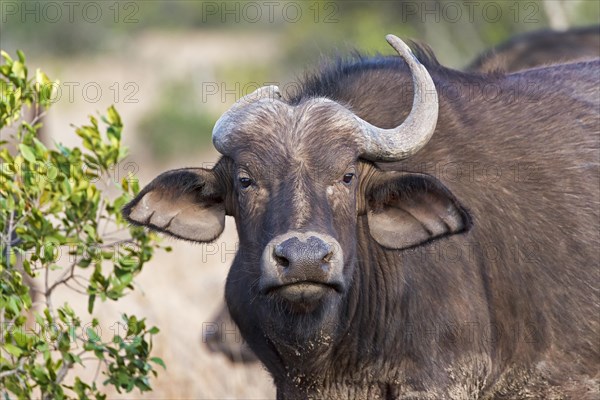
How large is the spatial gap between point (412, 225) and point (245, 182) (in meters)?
0.95

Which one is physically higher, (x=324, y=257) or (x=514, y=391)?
(x=324, y=257)

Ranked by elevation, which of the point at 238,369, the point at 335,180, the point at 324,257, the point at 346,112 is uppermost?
the point at 346,112

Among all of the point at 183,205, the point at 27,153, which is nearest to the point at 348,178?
the point at 183,205

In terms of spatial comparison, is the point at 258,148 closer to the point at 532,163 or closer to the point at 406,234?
the point at 406,234

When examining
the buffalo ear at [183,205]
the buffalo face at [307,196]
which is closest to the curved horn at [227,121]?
the buffalo face at [307,196]

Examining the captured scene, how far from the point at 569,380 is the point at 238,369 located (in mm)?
4431

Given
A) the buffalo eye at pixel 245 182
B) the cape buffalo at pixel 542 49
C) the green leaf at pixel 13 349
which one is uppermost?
the cape buffalo at pixel 542 49

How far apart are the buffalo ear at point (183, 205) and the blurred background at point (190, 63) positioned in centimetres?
110

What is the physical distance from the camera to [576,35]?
10836mm

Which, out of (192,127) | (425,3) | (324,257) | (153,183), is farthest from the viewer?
(425,3)

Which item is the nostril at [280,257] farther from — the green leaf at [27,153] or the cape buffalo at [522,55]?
the cape buffalo at [522,55]

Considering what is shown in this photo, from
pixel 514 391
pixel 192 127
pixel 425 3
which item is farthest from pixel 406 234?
pixel 425 3

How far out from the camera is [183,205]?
602cm

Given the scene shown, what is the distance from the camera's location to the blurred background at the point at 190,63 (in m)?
10.1
